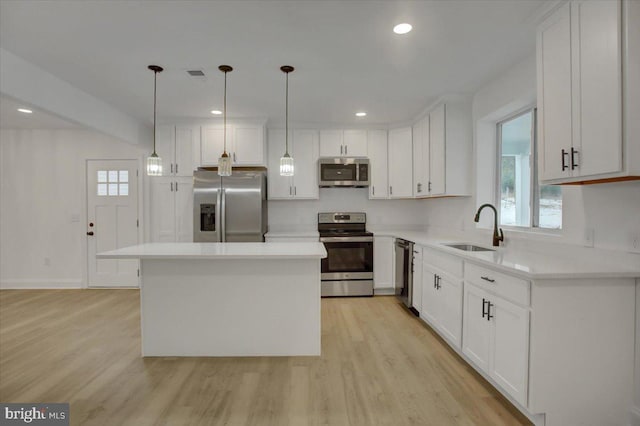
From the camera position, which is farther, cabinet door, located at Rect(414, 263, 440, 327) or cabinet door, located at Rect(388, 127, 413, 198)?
cabinet door, located at Rect(388, 127, 413, 198)

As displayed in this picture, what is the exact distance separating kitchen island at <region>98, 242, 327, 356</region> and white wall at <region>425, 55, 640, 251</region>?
6.20ft

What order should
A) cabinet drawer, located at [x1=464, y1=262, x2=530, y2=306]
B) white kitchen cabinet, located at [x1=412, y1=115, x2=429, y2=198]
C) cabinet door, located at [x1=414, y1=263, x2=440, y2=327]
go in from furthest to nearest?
white kitchen cabinet, located at [x1=412, y1=115, x2=429, y2=198] < cabinet door, located at [x1=414, y1=263, x2=440, y2=327] < cabinet drawer, located at [x1=464, y1=262, x2=530, y2=306]

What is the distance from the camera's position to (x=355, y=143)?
4.67 meters

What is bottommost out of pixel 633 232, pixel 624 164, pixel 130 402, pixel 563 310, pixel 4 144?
pixel 130 402

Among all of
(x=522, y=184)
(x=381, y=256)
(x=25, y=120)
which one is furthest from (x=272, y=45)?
(x=25, y=120)

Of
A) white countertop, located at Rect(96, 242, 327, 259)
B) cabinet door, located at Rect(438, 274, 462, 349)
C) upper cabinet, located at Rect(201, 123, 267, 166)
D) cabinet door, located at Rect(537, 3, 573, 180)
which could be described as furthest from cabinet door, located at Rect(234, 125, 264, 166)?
cabinet door, located at Rect(537, 3, 573, 180)

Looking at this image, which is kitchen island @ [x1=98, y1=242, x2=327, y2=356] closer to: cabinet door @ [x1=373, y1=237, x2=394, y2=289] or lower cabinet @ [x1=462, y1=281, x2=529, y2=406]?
lower cabinet @ [x1=462, y1=281, x2=529, y2=406]

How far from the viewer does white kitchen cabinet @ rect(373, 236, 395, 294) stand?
4383 millimetres

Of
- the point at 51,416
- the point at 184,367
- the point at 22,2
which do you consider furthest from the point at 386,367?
the point at 22,2

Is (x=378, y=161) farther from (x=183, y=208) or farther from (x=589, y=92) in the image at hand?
(x=589, y=92)

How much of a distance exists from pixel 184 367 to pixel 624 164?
3.11 m

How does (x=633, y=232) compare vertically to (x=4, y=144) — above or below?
below

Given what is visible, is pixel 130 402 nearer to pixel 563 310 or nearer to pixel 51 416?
pixel 51 416

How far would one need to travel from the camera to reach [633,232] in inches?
71.7
